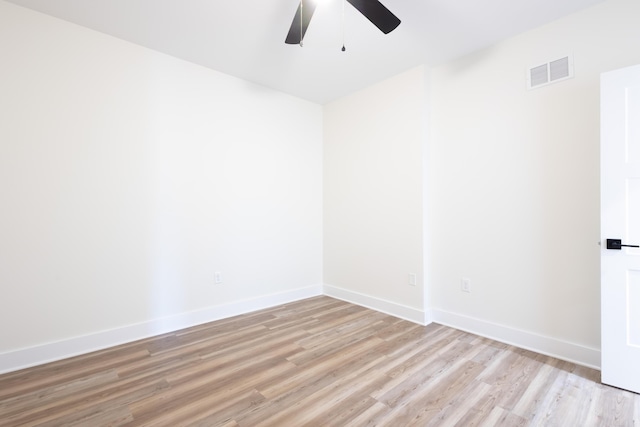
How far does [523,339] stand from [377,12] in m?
2.76

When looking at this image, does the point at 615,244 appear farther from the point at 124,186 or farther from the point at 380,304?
the point at 124,186

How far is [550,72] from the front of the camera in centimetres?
238

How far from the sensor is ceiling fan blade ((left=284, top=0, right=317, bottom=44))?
73.0 inches

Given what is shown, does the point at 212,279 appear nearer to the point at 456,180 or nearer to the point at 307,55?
the point at 307,55

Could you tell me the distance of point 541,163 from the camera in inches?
95.7

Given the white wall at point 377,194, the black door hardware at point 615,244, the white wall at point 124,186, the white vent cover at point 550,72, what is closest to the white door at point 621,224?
the black door hardware at point 615,244

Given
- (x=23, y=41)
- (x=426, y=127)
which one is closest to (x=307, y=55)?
(x=426, y=127)

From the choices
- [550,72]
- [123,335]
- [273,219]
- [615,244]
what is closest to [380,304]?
[273,219]

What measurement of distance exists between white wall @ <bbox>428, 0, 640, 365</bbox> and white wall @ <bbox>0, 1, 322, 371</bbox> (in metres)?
1.97

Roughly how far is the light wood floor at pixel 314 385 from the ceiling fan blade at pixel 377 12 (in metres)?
2.36

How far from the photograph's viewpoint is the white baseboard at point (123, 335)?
220cm

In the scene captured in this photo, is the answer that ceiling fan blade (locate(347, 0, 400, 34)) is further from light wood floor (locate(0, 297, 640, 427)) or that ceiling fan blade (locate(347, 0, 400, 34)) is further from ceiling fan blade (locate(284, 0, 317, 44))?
light wood floor (locate(0, 297, 640, 427))

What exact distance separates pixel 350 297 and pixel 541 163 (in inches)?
98.4

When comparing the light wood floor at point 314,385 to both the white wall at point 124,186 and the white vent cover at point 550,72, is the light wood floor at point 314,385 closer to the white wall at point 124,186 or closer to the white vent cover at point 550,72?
the white wall at point 124,186
